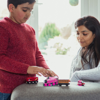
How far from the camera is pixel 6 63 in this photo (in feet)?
2.88

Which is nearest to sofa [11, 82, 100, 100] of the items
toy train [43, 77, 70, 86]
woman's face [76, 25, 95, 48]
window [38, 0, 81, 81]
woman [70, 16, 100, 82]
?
toy train [43, 77, 70, 86]

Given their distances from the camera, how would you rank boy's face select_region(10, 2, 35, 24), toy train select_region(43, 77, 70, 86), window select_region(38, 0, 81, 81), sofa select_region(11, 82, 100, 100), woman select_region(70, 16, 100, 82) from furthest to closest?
window select_region(38, 0, 81, 81), woman select_region(70, 16, 100, 82), boy's face select_region(10, 2, 35, 24), toy train select_region(43, 77, 70, 86), sofa select_region(11, 82, 100, 100)

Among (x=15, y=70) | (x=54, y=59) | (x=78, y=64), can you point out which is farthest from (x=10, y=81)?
(x=54, y=59)

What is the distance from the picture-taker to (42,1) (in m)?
1.62

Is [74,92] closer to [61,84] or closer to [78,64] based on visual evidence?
[61,84]

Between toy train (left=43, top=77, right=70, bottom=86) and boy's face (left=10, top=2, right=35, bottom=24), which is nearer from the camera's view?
toy train (left=43, top=77, right=70, bottom=86)

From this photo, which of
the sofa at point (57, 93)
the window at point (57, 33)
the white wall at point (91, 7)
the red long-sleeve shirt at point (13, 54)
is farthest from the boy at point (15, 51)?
the white wall at point (91, 7)

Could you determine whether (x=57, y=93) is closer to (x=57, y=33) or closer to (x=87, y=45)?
(x=87, y=45)

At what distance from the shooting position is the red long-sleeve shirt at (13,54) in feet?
2.90

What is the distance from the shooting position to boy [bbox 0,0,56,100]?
89 centimetres

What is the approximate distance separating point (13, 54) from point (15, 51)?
0.02 meters

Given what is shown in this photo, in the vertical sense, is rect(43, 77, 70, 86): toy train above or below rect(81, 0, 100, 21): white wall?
below

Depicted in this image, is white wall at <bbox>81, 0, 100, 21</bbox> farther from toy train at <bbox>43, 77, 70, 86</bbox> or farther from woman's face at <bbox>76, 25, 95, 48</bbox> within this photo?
toy train at <bbox>43, 77, 70, 86</bbox>

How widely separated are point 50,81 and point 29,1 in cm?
46
